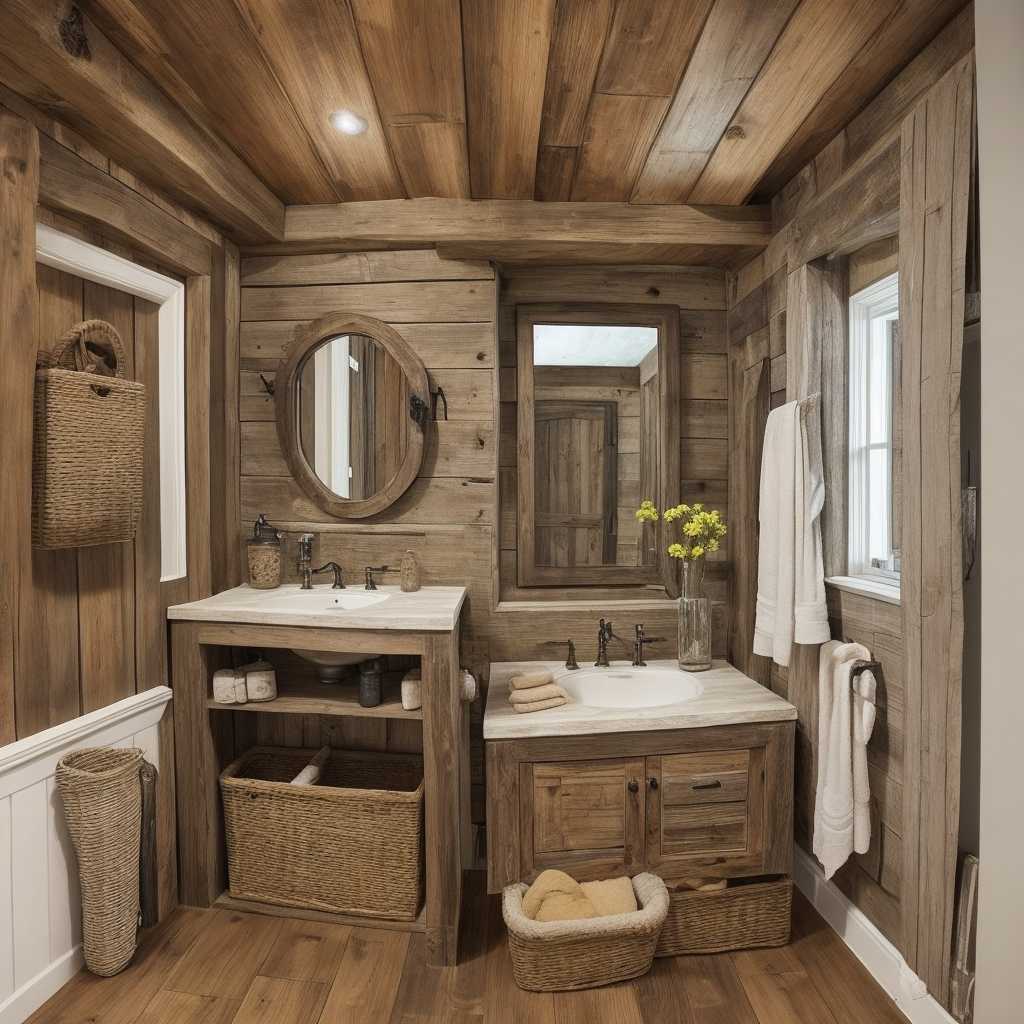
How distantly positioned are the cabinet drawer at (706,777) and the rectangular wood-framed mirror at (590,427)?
73cm

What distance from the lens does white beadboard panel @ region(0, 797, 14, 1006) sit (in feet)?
5.16

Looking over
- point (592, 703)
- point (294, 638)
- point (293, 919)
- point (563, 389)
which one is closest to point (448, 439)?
point (563, 389)

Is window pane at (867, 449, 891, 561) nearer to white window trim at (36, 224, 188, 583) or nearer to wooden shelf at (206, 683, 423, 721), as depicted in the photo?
wooden shelf at (206, 683, 423, 721)

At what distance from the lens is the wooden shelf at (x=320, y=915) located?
80.8 inches


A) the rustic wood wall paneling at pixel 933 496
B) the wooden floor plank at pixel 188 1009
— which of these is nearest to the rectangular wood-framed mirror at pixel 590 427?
the rustic wood wall paneling at pixel 933 496

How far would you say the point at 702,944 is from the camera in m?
1.92

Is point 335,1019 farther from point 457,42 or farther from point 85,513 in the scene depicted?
point 457,42

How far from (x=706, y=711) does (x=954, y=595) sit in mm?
781

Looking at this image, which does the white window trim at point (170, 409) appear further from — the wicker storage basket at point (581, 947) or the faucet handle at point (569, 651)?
the wicker storage basket at point (581, 947)

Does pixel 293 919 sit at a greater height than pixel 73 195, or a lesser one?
lesser

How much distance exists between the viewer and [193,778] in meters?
2.12

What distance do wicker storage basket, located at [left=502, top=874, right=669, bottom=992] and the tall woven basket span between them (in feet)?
3.30

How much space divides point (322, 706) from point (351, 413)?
1.03 meters

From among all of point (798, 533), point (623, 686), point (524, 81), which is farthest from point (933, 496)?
point (524, 81)
